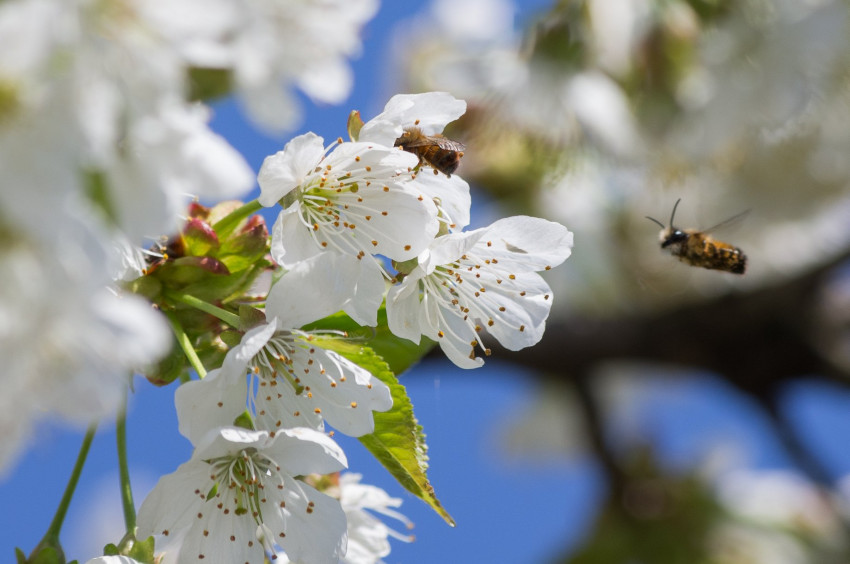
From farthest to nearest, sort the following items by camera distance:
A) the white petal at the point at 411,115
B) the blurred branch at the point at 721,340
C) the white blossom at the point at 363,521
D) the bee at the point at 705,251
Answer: the blurred branch at the point at 721,340 < the bee at the point at 705,251 < the white blossom at the point at 363,521 < the white petal at the point at 411,115

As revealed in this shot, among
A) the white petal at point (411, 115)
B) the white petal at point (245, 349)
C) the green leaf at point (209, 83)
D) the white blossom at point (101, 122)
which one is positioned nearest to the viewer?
the white blossom at point (101, 122)

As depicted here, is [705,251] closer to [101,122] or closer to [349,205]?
[349,205]

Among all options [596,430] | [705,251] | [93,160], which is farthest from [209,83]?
[596,430]

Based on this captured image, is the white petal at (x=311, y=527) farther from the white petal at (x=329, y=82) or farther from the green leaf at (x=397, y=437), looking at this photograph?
the white petal at (x=329, y=82)

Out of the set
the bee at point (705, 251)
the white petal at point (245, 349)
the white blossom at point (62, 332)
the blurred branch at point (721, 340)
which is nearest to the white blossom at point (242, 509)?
the white petal at point (245, 349)

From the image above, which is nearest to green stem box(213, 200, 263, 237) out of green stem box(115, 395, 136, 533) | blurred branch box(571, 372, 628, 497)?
green stem box(115, 395, 136, 533)

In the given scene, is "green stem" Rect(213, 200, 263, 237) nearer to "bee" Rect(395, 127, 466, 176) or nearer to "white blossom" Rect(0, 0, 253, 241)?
"bee" Rect(395, 127, 466, 176)
